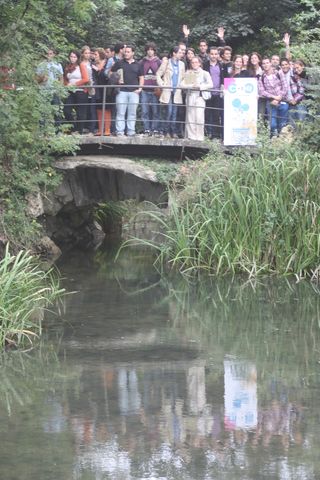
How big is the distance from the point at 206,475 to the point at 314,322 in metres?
5.98

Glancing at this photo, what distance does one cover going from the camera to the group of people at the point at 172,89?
Result: 19.1 metres

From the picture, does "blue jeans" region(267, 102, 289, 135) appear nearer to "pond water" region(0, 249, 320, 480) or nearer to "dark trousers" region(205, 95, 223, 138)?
"dark trousers" region(205, 95, 223, 138)

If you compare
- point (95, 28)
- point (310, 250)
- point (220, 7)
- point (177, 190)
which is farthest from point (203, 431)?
point (220, 7)

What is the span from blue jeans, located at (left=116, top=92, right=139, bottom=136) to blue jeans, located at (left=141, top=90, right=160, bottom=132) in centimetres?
16

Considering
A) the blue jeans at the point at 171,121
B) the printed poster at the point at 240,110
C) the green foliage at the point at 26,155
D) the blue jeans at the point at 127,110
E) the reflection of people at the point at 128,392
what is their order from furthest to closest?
the blue jeans at the point at 171,121 → the blue jeans at the point at 127,110 → the printed poster at the point at 240,110 → the green foliage at the point at 26,155 → the reflection of people at the point at 128,392

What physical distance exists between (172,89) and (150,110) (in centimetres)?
75

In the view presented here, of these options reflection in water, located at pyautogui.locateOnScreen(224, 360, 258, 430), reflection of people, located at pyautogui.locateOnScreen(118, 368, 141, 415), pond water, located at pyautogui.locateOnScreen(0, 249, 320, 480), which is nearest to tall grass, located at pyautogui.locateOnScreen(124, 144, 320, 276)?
pond water, located at pyautogui.locateOnScreen(0, 249, 320, 480)

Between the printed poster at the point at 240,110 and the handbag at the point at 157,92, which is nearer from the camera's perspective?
the printed poster at the point at 240,110

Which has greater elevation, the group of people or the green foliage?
the group of people

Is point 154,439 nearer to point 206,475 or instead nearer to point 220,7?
point 206,475

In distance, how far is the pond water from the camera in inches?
330

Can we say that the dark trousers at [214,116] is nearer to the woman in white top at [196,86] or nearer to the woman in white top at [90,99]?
the woman in white top at [196,86]

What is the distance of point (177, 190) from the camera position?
743 inches

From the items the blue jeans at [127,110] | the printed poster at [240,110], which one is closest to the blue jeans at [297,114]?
the printed poster at [240,110]
